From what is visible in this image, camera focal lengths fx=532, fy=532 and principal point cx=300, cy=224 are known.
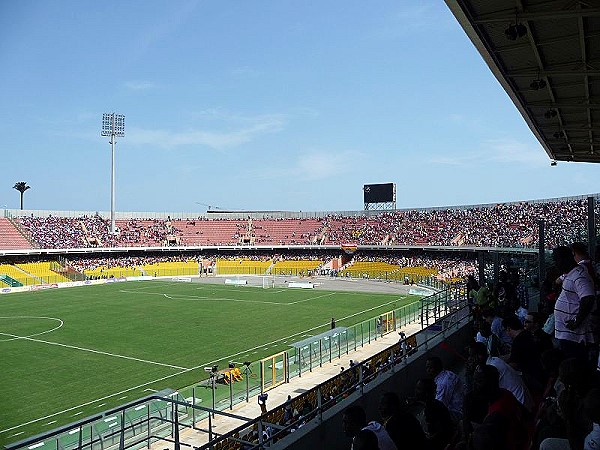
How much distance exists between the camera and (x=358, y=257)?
220ft

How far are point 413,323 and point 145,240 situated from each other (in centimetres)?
5043

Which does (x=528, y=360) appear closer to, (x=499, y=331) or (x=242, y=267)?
(x=499, y=331)

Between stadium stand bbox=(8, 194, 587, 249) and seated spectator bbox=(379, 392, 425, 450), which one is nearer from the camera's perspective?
seated spectator bbox=(379, 392, 425, 450)

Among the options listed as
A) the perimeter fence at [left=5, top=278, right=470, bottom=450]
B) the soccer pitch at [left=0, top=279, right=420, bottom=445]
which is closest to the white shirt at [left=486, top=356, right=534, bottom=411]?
the perimeter fence at [left=5, top=278, right=470, bottom=450]

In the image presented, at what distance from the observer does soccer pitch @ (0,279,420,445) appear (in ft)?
57.7

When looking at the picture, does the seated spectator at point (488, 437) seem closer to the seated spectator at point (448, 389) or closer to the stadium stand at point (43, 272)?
the seated spectator at point (448, 389)

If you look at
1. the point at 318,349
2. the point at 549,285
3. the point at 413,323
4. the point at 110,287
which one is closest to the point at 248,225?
the point at 110,287

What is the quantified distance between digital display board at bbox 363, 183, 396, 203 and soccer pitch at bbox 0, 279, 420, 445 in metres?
31.4

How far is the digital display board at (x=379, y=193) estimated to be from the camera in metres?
75.3

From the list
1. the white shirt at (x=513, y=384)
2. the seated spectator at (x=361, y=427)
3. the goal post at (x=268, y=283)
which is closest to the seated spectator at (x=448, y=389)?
the white shirt at (x=513, y=384)

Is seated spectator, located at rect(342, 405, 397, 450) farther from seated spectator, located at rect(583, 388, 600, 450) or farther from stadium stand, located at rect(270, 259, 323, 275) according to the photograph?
stadium stand, located at rect(270, 259, 323, 275)

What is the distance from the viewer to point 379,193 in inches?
3007

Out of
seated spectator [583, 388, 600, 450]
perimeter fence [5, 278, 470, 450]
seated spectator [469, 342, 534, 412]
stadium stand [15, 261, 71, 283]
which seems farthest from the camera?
stadium stand [15, 261, 71, 283]

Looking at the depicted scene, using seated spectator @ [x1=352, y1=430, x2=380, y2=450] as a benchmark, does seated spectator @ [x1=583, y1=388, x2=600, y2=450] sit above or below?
above
